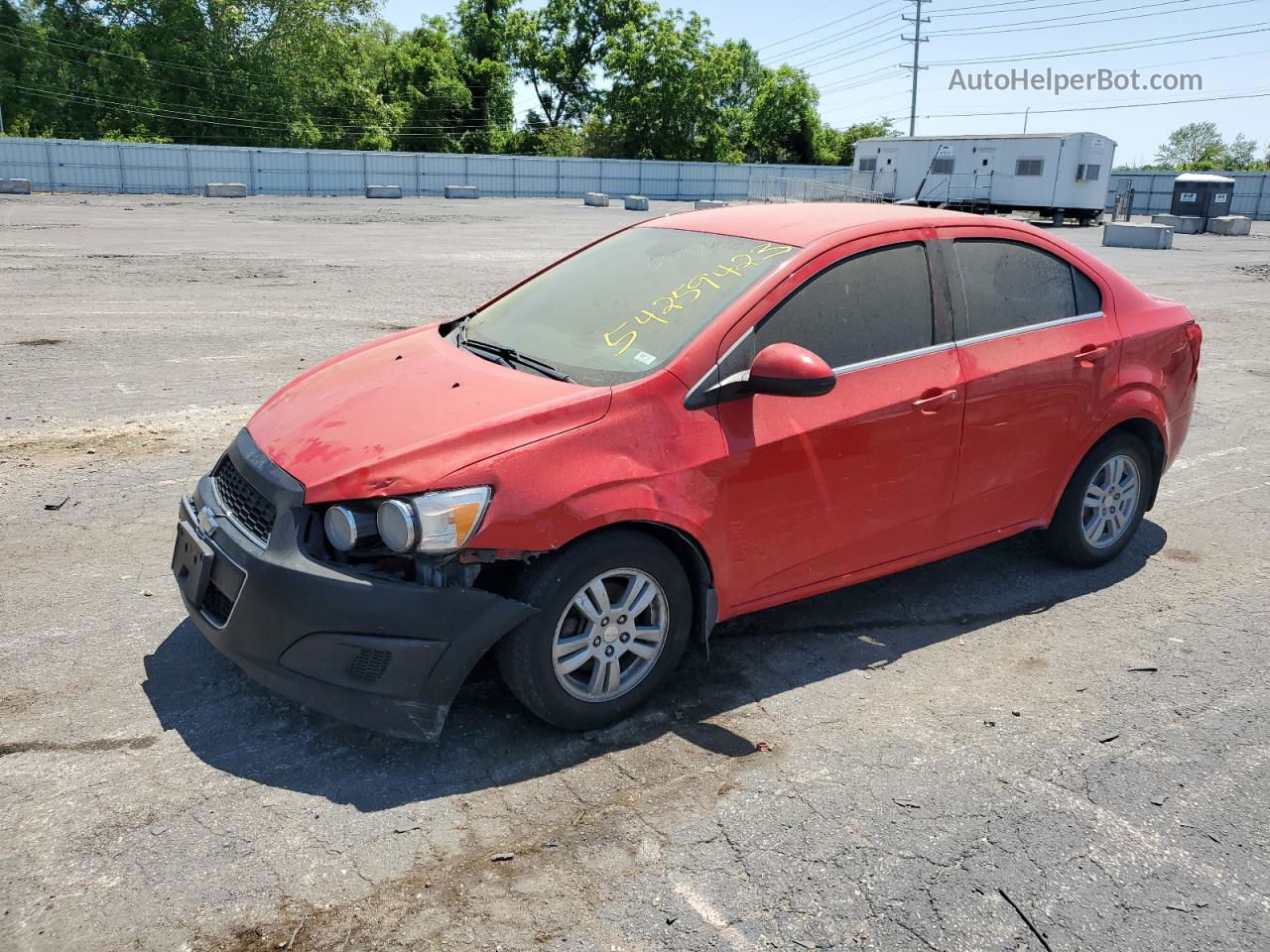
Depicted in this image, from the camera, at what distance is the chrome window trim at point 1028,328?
4.50 m

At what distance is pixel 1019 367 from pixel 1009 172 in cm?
3673

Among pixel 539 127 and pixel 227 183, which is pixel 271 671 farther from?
pixel 539 127

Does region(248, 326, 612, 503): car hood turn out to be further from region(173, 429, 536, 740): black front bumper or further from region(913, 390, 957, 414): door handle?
region(913, 390, 957, 414): door handle

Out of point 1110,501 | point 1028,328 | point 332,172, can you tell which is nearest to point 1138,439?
point 1110,501

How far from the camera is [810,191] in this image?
41.6m

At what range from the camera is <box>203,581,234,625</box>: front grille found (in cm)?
350

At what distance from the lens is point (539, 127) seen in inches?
2665

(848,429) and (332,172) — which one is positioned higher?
(332,172)

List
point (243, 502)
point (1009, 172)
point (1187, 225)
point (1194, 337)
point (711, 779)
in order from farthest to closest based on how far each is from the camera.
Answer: point (1009, 172) < point (1187, 225) < point (1194, 337) < point (243, 502) < point (711, 779)

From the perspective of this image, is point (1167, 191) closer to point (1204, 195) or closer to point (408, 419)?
point (1204, 195)

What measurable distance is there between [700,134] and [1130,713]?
6071 centimetres

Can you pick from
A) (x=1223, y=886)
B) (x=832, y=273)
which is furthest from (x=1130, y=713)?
(x=832, y=273)

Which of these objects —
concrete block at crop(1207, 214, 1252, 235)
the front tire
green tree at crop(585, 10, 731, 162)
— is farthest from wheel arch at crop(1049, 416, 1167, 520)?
green tree at crop(585, 10, 731, 162)

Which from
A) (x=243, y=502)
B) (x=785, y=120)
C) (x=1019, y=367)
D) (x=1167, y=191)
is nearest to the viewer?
(x=243, y=502)
